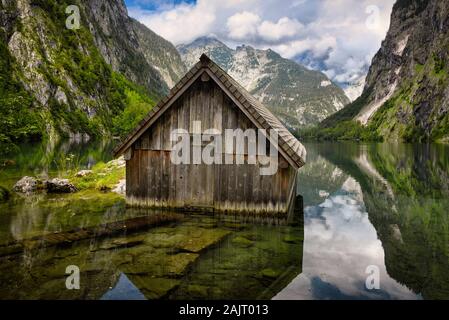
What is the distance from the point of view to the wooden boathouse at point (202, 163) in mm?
14766

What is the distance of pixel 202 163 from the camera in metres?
15.7

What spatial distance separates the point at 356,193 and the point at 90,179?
2018 centimetres

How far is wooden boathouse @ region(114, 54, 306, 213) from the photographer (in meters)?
14.8

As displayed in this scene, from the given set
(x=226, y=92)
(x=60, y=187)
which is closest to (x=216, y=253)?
(x=226, y=92)

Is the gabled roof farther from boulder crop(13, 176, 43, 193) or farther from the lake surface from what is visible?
boulder crop(13, 176, 43, 193)

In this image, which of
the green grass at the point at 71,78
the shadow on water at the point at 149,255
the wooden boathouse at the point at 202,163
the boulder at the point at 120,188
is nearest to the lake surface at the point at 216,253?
the shadow on water at the point at 149,255

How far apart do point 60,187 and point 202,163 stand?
11541 mm

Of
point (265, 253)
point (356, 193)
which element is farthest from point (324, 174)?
point (265, 253)

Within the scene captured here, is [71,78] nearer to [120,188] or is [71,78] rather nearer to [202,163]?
[120,188]

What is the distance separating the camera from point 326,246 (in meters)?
13.8

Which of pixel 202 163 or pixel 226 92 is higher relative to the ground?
pixel 226 92

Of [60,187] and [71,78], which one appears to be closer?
[60,187]

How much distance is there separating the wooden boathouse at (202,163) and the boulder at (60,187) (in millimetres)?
7775

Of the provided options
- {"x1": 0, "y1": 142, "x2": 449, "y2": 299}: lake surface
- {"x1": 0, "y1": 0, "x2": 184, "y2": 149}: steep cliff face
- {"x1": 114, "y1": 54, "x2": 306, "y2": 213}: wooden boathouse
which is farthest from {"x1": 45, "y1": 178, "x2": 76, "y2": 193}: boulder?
{"x1": 0, "y1": 0, "x2": 184, "y2": 149}: steep cliff face
